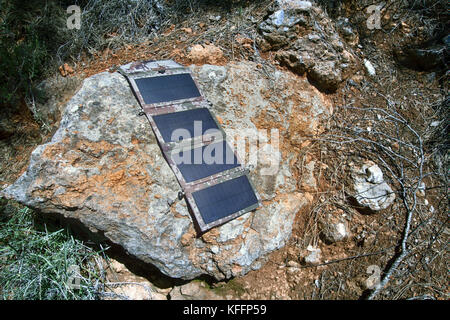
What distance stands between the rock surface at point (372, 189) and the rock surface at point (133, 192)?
47 centimetres

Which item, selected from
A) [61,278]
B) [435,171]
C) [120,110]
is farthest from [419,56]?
[61,278]

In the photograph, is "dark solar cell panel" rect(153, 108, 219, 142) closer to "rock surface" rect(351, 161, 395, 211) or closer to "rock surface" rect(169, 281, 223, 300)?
"rock surface" rect(169, 281, 223, 300)

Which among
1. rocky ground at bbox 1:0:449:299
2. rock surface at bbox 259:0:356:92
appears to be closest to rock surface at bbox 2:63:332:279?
rocky ground at bbox 1:0:449:299

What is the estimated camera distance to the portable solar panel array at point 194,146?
2529 mm

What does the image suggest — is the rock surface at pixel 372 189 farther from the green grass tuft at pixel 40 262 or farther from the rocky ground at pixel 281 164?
the green grass tuft at pixel 40 262

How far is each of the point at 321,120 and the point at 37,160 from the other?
8.39ft

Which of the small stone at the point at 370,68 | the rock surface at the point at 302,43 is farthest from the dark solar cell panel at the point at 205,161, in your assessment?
the small stone at the point at 370,68

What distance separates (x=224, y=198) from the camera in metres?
2.60

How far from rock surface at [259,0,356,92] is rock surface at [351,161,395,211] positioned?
3.31ft

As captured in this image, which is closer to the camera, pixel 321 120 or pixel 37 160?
pixel 37 160

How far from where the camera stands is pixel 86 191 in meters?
2.40

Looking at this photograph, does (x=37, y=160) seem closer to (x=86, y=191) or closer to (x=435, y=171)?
(x=86, y=191)

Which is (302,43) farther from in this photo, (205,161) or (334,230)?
(334,230)

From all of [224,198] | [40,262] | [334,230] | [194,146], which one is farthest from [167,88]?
[334,230]
